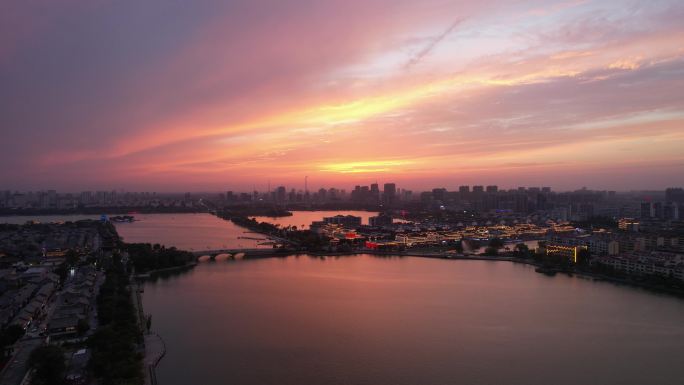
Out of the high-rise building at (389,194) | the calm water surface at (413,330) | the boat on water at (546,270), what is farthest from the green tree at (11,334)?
the high-rise building at (389,194)

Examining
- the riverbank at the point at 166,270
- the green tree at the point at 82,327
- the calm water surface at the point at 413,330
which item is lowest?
the calm water surface at the point at 413,330

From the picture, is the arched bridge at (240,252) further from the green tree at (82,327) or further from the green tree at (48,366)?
the green tree at (48,366)

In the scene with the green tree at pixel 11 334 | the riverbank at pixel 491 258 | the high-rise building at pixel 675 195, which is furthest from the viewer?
the high-rise building at pixel 675 195

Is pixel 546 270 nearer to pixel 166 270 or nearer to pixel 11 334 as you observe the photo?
pixel 166 270

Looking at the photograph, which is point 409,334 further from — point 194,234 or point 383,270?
point 194,234

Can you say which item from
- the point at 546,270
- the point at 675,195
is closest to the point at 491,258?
the point at 546,270

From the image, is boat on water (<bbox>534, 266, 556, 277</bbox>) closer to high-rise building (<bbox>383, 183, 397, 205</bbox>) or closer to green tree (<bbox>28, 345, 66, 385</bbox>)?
green tree (<bbox>28, 345, 66, 385</bbox>)
